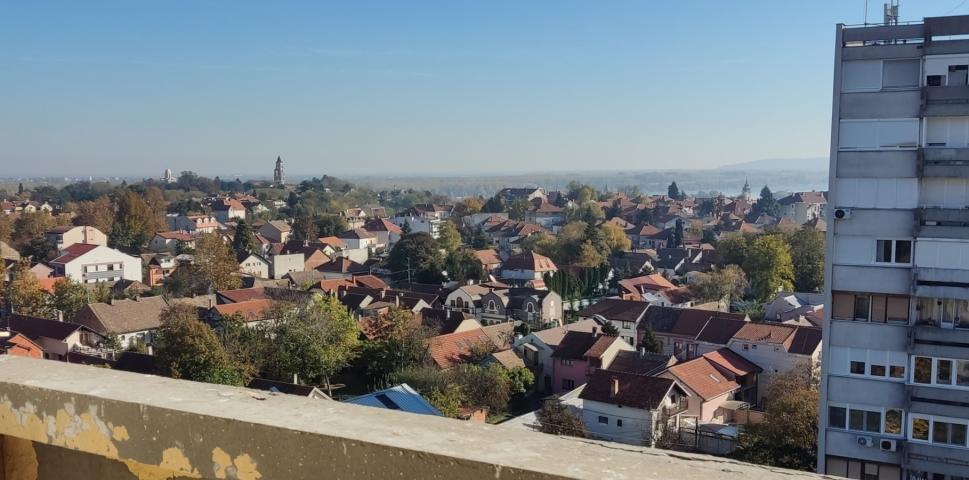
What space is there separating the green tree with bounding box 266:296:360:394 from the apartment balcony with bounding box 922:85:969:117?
38.3ft

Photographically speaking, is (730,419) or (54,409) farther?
(730,419)

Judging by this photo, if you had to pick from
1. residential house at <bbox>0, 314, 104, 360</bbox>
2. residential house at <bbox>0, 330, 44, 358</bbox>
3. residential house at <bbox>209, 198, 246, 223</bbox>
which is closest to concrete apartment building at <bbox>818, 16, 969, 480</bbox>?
residential house at <bbox>0, 330, 44, 358</bbox>

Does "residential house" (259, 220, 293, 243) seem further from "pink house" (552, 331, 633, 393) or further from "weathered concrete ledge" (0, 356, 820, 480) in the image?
"weathered concrete ledge" (0, 356, 820, 480)

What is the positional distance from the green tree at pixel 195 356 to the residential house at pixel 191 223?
108ft

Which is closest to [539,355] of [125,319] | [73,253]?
[125,319]

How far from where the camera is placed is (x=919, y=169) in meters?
5.95

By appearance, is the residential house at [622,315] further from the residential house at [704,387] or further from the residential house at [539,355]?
the residential house at [704,387]

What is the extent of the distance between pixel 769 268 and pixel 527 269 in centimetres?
896

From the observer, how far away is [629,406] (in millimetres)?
13094

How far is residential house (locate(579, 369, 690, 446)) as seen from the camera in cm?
1295

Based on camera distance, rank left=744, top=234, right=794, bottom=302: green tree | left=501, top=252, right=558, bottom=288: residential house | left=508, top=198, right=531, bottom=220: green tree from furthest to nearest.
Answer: left=508, top=198, right=531, bottom=220: green tree, left=501, top=252, right=558, bottom=288: residential house, left=744, top=234, right=794, bottom=302: green tree

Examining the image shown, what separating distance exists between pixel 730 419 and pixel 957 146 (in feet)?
31.9

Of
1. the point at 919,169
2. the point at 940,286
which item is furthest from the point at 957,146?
the point at 940,286

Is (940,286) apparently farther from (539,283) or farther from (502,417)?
(539,283)
